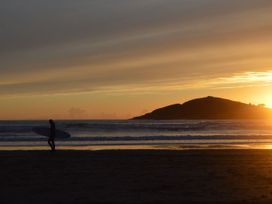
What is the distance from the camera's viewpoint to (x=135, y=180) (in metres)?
15.9

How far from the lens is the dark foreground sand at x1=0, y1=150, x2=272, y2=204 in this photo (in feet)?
42.1

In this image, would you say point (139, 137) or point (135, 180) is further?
point (139, 137)

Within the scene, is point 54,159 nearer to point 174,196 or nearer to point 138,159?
point 138,159

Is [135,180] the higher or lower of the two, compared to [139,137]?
lower

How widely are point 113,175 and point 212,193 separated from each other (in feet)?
15.5

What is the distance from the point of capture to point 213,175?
55.7 ft

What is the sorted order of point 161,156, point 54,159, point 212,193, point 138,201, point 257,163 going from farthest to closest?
point 161,156
point 54,159
point 257,163
point 212,193
point 138,201

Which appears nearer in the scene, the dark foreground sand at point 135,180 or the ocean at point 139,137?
the dark foreground sand at point 135,180

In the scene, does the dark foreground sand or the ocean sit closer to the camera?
the dark foreground sand

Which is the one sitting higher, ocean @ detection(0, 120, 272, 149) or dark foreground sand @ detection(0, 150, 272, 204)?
ocean @ detection(0, 120, 272, 149)

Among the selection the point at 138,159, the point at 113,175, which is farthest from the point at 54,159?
the point at 113,175

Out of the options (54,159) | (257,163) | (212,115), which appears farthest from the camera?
(212,115)

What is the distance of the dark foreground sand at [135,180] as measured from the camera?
12844mm

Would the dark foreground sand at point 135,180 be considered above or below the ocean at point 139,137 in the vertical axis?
below
